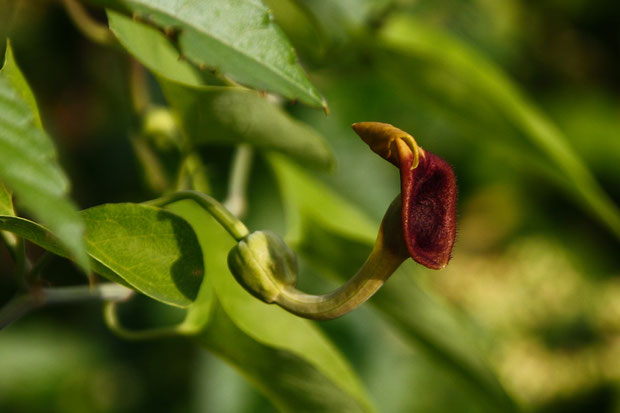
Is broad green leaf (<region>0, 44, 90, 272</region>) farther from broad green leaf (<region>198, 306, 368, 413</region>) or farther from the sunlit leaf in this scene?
broad green leaf (<region>198, 306, 368, 413</region>)

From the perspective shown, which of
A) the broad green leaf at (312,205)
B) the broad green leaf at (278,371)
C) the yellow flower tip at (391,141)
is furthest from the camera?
the broad green leaf at (312,205)

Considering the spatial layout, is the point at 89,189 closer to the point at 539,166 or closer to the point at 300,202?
the point at 300,202

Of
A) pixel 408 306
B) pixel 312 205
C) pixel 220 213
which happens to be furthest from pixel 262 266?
pixel 312 205

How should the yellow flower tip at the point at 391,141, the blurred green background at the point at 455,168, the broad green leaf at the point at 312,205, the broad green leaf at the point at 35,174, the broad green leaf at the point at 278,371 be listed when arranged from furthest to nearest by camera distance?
the blurred green background at the point at 455,168 → the broad green leaf at the point at 312,205 → the broad green leaf at the point at 278,371 → the yellow flower tip at the point at 391,141 → the broad green leaf at the point at 35,174

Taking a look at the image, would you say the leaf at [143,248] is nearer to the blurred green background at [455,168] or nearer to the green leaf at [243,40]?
the green leaf at [243,40]

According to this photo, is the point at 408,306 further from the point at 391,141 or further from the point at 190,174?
the point at 391,141

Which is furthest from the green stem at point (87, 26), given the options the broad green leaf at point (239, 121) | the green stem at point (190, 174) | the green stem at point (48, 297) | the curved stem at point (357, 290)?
the curved stem at point (357, 290)
